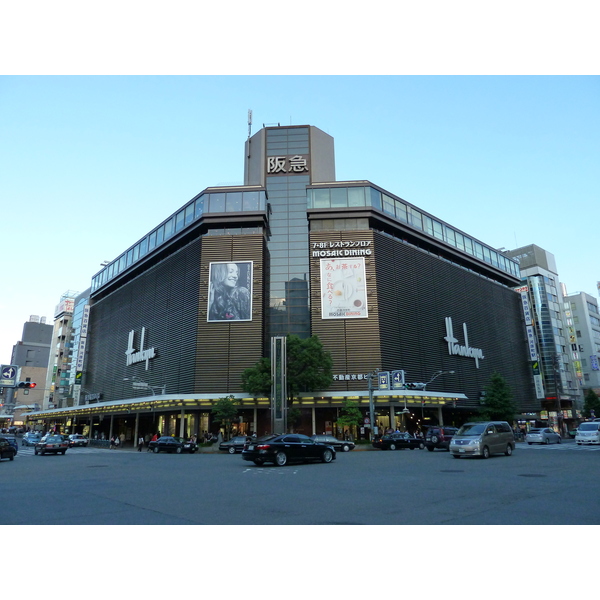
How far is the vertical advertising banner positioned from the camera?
54656 mm

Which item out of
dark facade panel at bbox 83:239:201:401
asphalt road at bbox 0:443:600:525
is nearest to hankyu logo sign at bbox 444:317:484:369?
dark facade panel at bbox 83:239:201:401

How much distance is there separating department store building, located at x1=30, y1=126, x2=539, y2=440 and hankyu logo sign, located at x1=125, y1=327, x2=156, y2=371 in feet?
0.98

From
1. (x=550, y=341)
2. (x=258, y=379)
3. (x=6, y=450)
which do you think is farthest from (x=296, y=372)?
(x=550, y=341)

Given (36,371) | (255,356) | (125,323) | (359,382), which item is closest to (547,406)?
(359,382)

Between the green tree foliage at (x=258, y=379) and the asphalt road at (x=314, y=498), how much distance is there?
29.4m

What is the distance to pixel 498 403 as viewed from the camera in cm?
6262

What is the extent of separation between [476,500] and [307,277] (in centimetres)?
4873

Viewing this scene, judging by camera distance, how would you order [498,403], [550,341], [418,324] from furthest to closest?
[550,341] → [498,403] → [418,324]

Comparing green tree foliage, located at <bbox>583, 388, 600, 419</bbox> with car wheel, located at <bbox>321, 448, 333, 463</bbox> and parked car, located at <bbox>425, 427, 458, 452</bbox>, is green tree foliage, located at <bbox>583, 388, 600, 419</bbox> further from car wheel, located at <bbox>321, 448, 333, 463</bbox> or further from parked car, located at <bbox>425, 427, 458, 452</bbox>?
car wheel, located at <bbox>321, 448, 333, 463</bbox>

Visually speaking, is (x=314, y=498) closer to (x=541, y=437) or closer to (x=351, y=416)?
(x=351, y=416)

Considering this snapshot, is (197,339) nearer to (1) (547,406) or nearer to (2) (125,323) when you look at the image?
(2) (125,323)

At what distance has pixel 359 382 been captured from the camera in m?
52.5

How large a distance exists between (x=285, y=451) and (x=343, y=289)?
3345cm

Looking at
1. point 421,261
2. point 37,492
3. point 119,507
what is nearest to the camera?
point 119,507
